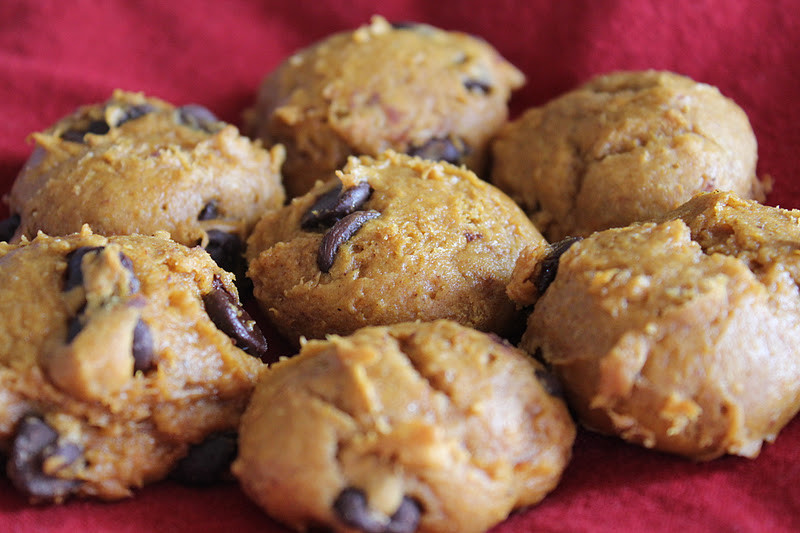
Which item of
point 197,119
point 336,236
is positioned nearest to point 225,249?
point 336,236

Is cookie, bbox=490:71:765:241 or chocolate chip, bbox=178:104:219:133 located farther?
chocolate chip, bbox=178:104:219:133

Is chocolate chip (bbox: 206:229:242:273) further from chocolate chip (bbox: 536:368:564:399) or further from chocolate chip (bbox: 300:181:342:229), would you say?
chocolate chip (bbox: 536:368:564:399)

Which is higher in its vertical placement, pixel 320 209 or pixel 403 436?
pixel 320 209

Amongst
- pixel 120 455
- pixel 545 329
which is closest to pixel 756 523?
pixel 545 329

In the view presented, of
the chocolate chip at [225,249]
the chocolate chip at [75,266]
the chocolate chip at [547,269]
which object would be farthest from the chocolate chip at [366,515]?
the chocolate chip at [225,249]

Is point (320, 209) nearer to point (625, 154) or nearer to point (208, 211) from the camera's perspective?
point (208, 211)

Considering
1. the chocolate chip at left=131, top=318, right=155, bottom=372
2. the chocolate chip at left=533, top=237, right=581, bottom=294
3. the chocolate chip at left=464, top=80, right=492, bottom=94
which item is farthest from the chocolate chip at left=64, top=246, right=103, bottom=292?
the chocolate chip at left=464, top=80, right=492, bottom=94
